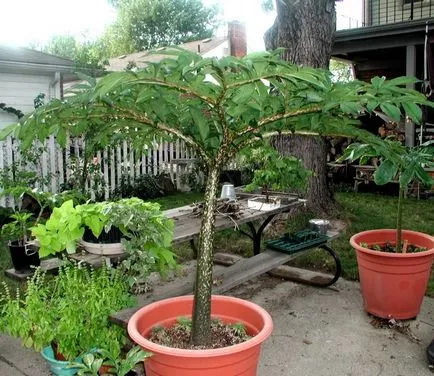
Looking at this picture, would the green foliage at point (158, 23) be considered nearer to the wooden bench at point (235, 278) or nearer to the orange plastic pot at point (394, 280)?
the wooden bench at point (235, 278)

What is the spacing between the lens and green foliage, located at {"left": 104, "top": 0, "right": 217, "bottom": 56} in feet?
125

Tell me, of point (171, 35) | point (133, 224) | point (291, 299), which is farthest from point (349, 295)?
point (171, 35)

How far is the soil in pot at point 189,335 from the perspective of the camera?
2.23m

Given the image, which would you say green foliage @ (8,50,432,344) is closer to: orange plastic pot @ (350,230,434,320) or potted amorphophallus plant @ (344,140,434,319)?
potted amorphophallus plant @ (344,140,434,319)

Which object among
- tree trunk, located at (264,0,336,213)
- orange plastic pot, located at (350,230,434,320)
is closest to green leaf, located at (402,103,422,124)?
orange plastic pot, located at (350,230,434,320)

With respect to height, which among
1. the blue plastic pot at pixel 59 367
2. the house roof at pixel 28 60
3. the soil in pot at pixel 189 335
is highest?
the house roof at pixel 28 60

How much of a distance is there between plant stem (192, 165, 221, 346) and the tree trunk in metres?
4.38

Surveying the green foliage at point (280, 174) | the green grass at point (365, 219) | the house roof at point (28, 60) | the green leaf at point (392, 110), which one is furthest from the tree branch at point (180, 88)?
the house roof at point (28, 60)

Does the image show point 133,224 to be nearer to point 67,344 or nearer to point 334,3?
point 67,344

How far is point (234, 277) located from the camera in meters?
3.60

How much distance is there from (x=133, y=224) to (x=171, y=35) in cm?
3841

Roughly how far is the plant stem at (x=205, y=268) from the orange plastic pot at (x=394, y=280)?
71.4 inches

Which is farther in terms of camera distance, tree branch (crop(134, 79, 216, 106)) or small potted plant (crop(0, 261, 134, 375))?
small potted plant (crop(0, 261, 134, 375))

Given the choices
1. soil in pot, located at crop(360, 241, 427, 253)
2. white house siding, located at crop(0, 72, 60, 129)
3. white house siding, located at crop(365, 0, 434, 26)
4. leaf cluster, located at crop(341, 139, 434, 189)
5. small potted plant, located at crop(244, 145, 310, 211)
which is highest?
white house siding, located at crop(365, 0, 434, 26)
